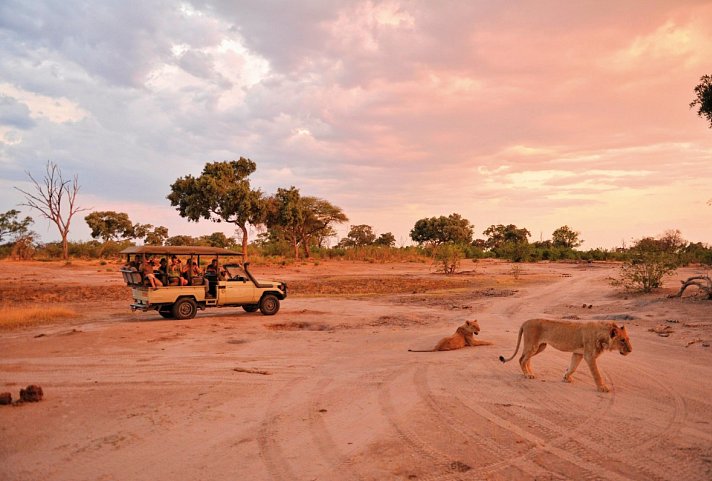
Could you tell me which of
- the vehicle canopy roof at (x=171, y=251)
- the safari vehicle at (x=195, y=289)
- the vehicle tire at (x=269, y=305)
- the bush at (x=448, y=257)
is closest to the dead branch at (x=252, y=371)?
the vehicle canopy roof at (x=171, y=251)

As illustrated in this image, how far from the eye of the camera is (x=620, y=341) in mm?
6645

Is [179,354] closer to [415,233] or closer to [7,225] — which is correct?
[7,225]

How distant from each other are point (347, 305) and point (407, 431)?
1294cm

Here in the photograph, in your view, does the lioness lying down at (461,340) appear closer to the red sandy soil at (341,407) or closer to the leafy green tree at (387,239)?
the red sandy soil at (341,407)

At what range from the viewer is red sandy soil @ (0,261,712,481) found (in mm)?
4641

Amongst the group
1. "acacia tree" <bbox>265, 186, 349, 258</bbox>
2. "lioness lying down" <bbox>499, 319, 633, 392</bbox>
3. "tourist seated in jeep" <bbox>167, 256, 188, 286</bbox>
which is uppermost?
"acacia tree" <bbox>265, 186, 349, 258</bbox>

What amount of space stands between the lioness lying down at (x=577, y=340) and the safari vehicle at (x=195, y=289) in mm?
9649

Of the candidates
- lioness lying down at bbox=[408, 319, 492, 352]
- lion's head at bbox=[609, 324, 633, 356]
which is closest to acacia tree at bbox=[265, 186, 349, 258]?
lioness lying down at bbox=[408, 319, 492, 352]

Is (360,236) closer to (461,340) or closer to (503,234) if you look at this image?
(503,234)

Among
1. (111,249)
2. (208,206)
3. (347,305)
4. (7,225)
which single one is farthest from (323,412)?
(7,225)

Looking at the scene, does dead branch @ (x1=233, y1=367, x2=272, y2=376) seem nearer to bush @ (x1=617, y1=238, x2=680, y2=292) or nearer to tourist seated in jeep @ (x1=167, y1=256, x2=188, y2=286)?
tourist seated in jeep @ (x1=167, y1=256, x2=188, y2=286)

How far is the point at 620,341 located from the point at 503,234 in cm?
7852

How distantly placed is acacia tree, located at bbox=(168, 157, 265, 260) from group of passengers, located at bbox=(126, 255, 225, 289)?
26397 millimetres

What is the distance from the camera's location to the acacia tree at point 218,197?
4125 centimetres
